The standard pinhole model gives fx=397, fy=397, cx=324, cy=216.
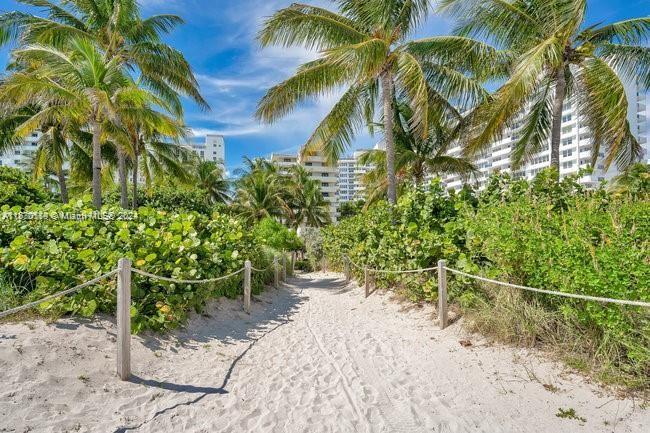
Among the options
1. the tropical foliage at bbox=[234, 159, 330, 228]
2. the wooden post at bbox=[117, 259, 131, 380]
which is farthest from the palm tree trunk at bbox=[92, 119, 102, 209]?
the tropical foliage at bbox=[234, 159, 330, 228]

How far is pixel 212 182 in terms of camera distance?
36906mm

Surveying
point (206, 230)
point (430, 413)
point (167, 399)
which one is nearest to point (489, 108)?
point (206, 230)

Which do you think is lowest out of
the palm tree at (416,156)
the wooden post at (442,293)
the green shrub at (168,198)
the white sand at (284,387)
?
the white sand at (284,387)

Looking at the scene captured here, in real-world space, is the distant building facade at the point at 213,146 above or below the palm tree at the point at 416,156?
above

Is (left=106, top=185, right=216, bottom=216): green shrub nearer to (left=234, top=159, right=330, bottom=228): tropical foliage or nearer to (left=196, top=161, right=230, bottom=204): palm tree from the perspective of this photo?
(left=234, top=159, right=330, bottom=228): tropical foliage

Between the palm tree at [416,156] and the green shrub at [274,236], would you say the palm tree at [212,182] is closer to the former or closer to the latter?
the green shrub at [274,236]

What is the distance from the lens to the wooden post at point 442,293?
5.75 meters

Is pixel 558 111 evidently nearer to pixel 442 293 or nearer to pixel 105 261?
pixel 442 293

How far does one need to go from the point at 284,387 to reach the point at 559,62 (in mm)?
10161

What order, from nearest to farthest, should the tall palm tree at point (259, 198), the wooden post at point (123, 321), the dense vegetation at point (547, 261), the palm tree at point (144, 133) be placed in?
the dense vegetation at point (547, 261), the wooden post at point (123, 321), the palm tree at point (144, 133), the tall palm tree at point (259, 198)

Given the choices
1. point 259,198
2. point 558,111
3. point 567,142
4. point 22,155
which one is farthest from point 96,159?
point 567,142

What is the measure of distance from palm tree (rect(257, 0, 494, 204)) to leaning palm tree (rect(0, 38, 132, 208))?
14.3 ft

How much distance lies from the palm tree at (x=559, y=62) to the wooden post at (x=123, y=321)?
28.2 ft

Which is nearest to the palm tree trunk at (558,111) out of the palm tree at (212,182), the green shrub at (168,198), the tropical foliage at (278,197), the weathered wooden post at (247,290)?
the weathered wooden post at (247,290)
